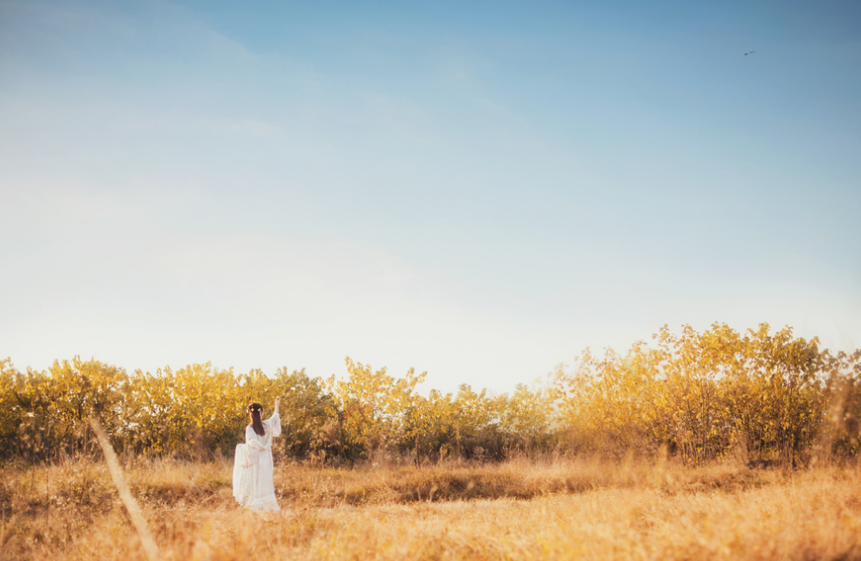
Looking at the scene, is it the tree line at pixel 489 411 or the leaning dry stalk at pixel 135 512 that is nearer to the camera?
the leaning dry stalk at pixel 135 512

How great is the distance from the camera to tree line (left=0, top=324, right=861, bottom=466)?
36.6 ft

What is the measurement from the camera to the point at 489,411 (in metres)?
17.6

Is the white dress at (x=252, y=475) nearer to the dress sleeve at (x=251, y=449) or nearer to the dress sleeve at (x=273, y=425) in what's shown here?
the dress sleeve at (x=251, y=449)

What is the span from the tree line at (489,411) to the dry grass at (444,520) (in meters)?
1.55

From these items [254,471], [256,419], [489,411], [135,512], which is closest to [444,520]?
Result: [254,471]

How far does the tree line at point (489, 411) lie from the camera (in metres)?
11.2

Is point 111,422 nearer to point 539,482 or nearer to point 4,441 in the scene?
point 4,441

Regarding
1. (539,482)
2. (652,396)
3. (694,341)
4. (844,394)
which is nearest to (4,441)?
(539,482)

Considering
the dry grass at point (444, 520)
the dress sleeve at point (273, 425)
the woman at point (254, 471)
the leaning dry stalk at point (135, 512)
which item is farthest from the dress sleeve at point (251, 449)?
the leaning dry stalk at point (135, 512)

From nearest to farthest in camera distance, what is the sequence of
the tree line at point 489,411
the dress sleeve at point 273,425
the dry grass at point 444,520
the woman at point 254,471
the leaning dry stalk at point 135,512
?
the dry grass at point 444,520 → the leaning dry stalk at point 135,512 → the woman at point 254,471 → the dress sleeve at point 273,425 → the tree line at point 489,411

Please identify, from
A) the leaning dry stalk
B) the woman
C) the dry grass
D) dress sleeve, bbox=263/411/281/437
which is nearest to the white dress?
the woman

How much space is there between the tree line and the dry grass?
1.55 metres

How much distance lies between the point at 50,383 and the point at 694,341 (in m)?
19.6

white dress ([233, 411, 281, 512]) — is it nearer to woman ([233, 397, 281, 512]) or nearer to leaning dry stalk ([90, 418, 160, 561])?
woman ([233, 397, 281, 512])
